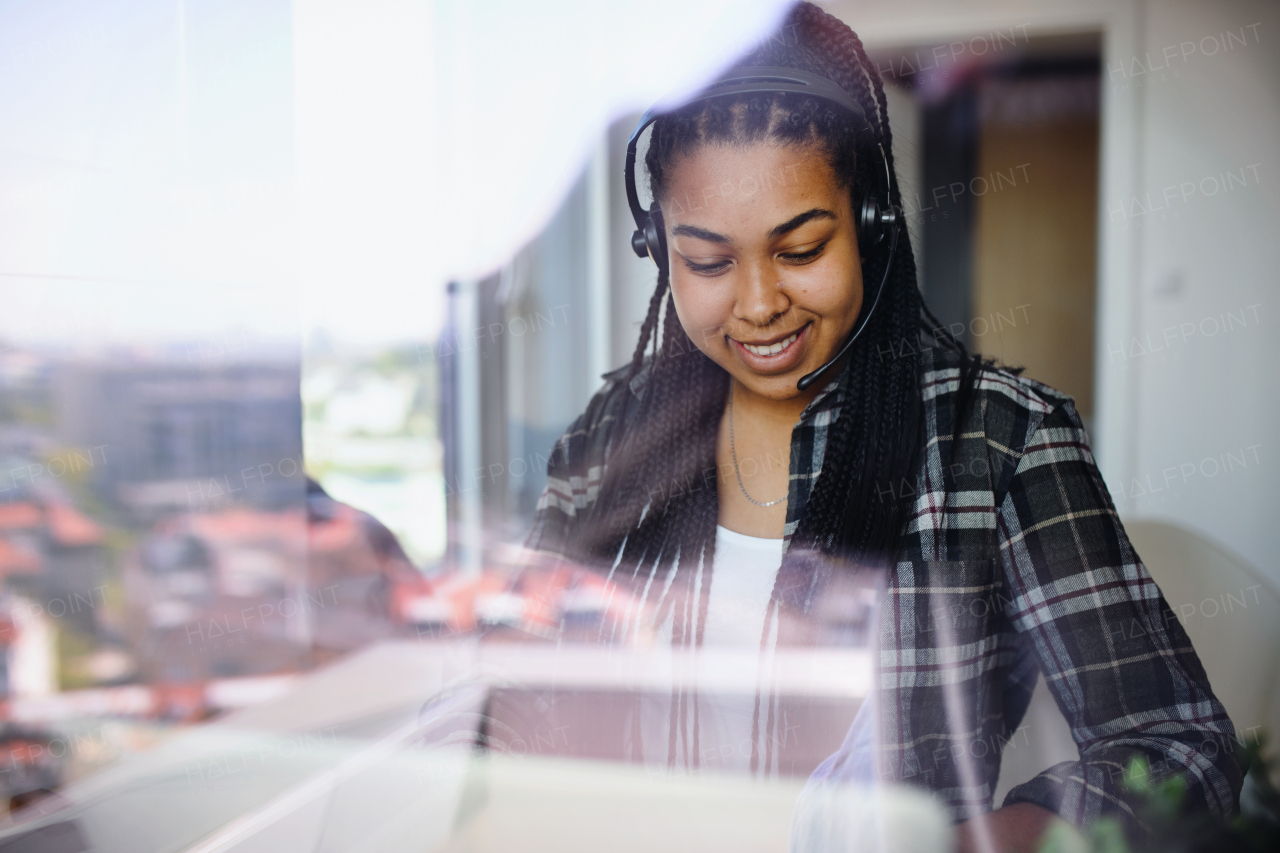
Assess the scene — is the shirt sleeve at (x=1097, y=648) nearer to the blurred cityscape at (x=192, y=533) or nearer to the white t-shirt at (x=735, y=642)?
the white t-shirt at (x=735, y=642)

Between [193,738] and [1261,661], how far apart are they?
1.05 meters

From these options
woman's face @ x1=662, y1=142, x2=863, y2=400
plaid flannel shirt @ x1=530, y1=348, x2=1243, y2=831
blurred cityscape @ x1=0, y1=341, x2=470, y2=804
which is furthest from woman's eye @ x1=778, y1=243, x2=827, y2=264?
blurred cityscape @ x1=0, y1=341, x2=470, y2=804

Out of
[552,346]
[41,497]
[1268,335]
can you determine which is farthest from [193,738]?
[1268,335]

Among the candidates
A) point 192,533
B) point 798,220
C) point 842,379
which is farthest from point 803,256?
point 192,533

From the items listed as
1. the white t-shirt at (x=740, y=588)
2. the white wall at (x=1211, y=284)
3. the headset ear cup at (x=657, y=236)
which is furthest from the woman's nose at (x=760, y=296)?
the white wall at (x=1211, y=284)

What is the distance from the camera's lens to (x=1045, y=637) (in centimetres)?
63

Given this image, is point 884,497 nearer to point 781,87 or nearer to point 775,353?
point 775,353

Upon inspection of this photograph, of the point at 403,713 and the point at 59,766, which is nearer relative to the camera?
the point at 59,766

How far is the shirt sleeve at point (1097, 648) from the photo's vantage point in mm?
591

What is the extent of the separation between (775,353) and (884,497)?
166 millimetres

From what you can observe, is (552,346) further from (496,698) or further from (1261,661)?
(1261,661)

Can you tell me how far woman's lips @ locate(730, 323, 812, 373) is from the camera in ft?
2.29

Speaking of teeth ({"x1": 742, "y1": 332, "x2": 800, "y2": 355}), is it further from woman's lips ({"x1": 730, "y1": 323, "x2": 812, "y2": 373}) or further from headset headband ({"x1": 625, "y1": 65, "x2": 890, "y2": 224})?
headset headband ({"x1": 625, "y1": 65, "x2": 890, "y2": 224})

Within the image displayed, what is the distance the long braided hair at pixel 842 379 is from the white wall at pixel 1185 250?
140mm
